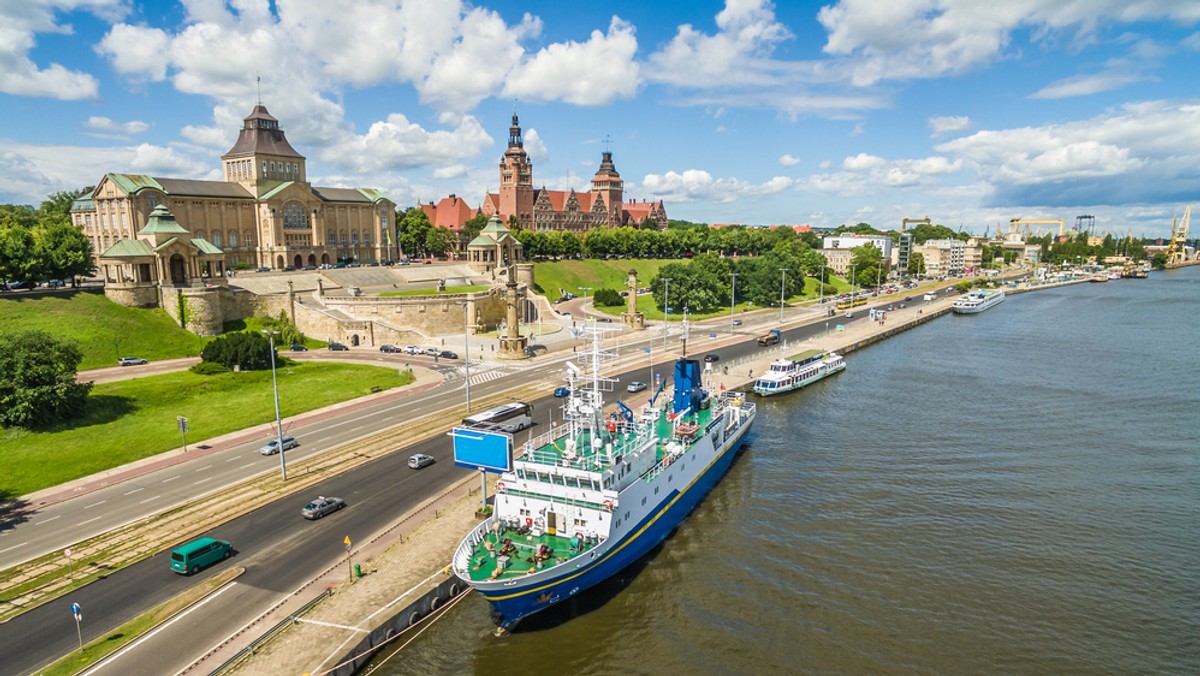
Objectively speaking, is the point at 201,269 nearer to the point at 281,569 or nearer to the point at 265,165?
the point at 265,165

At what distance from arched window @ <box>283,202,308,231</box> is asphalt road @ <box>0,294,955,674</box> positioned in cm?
8382

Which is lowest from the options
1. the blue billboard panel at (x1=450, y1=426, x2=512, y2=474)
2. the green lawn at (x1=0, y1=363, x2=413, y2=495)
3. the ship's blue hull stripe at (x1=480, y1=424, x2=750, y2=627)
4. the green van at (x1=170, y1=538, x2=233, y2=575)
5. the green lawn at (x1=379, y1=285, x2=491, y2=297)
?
the ship's blue hull stripe at (x1=480, y1=424, x2=750, y2=627)

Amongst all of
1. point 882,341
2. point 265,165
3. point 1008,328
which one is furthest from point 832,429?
point 265,165

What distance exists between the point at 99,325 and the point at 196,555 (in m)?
61.4

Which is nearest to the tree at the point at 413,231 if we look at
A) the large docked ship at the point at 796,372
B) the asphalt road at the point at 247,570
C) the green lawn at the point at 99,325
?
the green lawn at the point at 99,325

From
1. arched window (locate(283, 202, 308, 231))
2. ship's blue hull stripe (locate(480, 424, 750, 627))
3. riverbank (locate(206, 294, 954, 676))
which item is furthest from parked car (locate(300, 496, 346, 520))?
arched window (locate(283, 202, 308, 231))

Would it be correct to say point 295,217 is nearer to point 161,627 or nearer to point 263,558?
point 263,558

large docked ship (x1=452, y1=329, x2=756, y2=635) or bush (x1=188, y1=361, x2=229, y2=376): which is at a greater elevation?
bush (x1=188, y1=361, x2=229, y2=376)

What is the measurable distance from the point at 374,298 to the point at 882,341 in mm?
85708

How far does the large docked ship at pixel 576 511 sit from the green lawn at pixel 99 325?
61.6 meters

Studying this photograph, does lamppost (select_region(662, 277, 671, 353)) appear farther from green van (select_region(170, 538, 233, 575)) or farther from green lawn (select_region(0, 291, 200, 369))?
green van (select_region(170, 538, 233, 575))

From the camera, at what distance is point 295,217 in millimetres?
122938

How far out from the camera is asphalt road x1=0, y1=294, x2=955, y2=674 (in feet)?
85.1

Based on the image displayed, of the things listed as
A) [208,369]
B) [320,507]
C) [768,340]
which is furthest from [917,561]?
[208,369]
